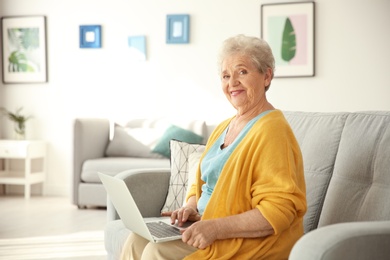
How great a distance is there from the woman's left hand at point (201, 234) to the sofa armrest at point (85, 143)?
3.69m

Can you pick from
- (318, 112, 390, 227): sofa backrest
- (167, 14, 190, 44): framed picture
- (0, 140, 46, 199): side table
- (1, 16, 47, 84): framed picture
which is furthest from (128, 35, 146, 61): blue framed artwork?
(318, 112, 390, 227): sofa backrest

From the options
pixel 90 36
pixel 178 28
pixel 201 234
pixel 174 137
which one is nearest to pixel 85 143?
pixel 174 137

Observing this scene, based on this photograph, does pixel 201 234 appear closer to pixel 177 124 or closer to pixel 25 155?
pixel 177 124

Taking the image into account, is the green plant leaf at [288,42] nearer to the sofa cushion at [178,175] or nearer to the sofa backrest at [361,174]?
the sofa cushion at [178,175]

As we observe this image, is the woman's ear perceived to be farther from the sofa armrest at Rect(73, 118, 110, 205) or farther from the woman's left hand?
the sofa armrest at Rect(73, 118, 110, 205)

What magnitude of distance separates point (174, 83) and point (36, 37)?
5.37ft

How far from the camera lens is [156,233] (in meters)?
1.82

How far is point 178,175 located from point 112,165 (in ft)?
8.01

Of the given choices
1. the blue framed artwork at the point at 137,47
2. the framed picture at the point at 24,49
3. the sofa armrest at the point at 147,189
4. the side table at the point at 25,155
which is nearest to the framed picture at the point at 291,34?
the blue framed artwork at the point at 137,47

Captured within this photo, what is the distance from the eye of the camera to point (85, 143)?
5.31 m

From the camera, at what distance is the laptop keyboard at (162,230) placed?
1808 mm

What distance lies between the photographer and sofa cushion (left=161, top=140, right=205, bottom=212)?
8.75ft

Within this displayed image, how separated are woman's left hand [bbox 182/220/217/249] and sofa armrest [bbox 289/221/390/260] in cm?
36

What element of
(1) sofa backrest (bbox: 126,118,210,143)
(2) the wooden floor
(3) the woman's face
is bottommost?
(2) the wooden floor
